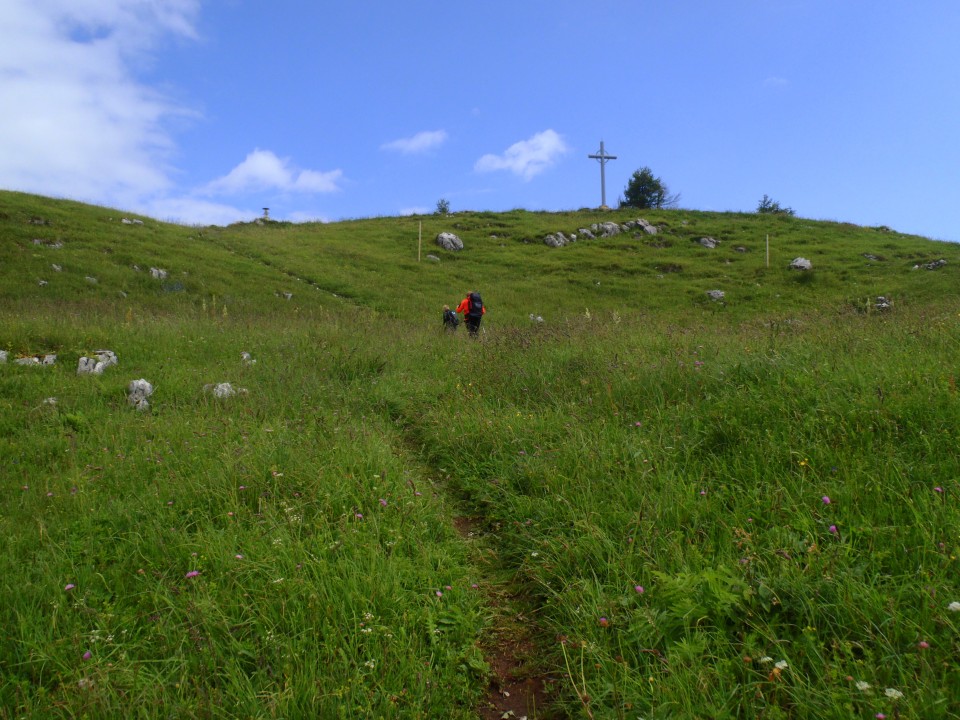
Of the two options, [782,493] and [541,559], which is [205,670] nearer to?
[541,559]

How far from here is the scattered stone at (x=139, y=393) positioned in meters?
6.73

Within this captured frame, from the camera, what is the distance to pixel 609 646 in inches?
108

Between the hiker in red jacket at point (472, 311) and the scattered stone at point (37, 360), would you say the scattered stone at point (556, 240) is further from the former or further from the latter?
the scattered stone at point (37, 360)

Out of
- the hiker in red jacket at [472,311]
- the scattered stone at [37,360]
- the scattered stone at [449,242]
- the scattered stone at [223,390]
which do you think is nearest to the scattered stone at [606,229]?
the scattered stone at [449,242]

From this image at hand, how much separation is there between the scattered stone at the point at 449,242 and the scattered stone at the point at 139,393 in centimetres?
3131

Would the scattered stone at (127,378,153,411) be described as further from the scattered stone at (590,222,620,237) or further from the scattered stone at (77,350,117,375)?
the scattered stone at (590,222,620,237)

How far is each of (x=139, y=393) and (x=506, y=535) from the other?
226 inches

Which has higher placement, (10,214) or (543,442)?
(10,214)

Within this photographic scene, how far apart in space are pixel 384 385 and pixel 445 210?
4707 centimetres

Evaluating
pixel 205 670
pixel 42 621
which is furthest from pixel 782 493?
pixel 42 621

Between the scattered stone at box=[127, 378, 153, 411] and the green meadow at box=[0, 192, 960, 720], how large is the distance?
204 mm

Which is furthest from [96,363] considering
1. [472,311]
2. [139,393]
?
[472,311]

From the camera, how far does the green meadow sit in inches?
95.6

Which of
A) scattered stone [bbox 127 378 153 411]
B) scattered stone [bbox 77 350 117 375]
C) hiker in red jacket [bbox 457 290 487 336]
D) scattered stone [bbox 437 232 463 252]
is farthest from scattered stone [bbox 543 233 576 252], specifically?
scattered stone [bbox 127 378 153 411]
